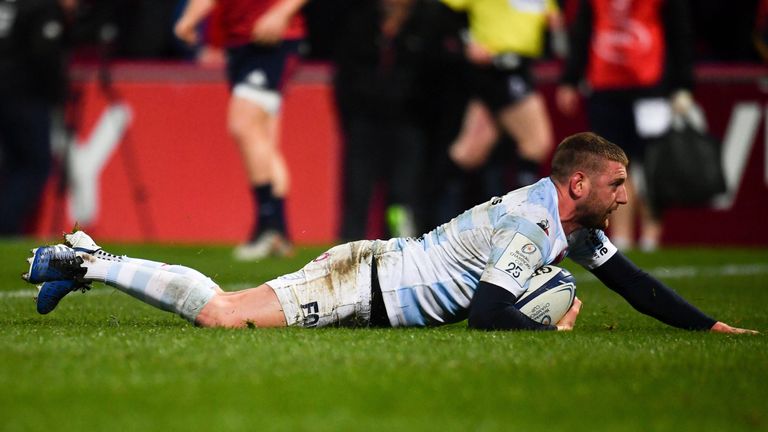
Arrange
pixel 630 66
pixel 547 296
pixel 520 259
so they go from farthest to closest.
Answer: pixel 630 66 < pixel 547 296 < pixel 520 259

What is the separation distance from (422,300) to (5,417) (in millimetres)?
2289

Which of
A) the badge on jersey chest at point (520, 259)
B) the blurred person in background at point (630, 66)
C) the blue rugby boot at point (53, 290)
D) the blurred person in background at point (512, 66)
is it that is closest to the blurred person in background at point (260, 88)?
the blurred person in background at point (512, 66)

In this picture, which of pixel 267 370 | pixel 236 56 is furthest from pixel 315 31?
pixel 267 370

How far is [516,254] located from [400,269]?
0.53 m

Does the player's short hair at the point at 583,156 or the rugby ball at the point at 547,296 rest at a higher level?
the player's short hair at the point at 583,156

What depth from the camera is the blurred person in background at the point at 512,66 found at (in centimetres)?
1178

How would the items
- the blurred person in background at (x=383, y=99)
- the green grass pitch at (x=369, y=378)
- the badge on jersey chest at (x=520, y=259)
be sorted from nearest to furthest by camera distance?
the green grass pitch at (x=369, y=378) → the badge on jersey chest at (x=520, y=259) → the blurred person in background at (x=383, y=99)

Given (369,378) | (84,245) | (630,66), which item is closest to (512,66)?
(630,66)

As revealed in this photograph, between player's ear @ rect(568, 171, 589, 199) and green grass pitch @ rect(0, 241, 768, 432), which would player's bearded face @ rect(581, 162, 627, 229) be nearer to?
player's ear @ rect(568, 171, 589, 199)

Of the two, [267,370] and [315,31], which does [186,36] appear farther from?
[267,370]

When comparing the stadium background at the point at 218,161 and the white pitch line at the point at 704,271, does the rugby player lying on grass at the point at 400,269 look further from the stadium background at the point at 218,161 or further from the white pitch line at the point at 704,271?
the stadium background at the point at 218,161

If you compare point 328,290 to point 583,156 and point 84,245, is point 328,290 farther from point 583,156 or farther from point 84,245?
point 583,156

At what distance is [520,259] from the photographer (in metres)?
5.30

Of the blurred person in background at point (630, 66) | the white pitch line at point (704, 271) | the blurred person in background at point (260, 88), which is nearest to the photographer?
the white pitch line at point (704, 271)
